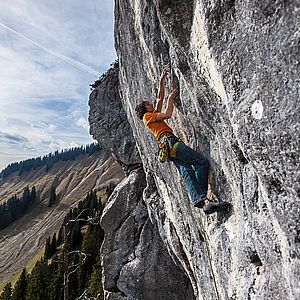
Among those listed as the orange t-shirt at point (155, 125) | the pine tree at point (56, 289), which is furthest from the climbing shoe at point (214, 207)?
the pine tree at point (56, 289)

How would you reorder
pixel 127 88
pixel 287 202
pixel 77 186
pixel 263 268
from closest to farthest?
1. pixel 287 202
2. pixel 263 268
3. pixel 127 88
4. pixel 77 186

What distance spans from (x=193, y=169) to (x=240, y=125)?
3.34 metres

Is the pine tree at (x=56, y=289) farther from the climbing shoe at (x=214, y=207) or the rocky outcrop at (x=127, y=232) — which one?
the climbing shoe at (x=214, y=207)

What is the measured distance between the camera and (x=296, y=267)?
516 cm

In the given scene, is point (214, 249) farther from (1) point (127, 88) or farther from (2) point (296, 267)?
(1) point (127, 88)

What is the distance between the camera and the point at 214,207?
8.12m

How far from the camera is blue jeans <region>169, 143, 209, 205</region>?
8688 mm

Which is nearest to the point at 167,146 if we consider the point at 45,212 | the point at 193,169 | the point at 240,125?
the point at 193,169

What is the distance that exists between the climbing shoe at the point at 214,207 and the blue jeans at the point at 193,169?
1.59ft

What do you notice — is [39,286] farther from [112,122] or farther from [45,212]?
[45,212]

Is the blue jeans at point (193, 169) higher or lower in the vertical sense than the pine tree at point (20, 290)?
lower

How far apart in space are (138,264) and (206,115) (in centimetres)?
1454

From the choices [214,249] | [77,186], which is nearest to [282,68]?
[214,249]

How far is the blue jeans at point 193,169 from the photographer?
28.5 feet
